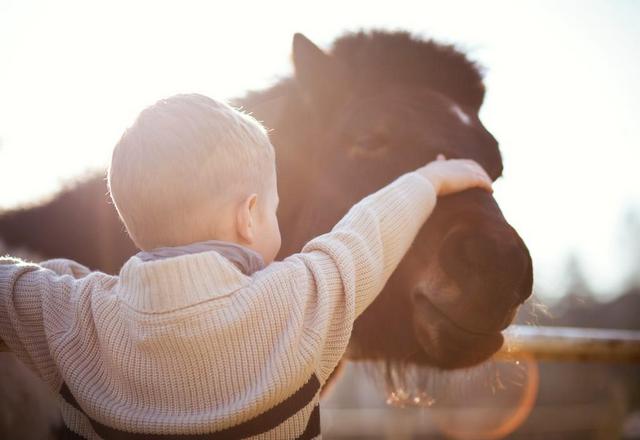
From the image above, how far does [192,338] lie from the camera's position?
1.23m

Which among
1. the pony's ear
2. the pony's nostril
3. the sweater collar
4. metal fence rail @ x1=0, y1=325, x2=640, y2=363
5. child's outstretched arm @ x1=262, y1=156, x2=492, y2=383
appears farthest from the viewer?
metal fence rail @ x1=0, y1=325, x2=640, y2=363

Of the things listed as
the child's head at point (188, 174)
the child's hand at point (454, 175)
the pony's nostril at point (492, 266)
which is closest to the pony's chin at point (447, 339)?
the pony's nostril at point (492, 266)

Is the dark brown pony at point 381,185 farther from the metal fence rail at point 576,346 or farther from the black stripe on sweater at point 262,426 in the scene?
the metal fence rail at point 576,346

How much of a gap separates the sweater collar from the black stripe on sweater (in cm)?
27

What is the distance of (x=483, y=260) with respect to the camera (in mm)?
1816

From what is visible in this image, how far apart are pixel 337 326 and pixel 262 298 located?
0.75 feet

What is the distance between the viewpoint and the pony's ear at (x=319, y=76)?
8.63ft

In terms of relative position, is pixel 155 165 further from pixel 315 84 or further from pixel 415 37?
pixel 415 37

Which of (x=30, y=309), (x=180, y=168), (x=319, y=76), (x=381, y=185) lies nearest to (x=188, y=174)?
(x=180, y=168)

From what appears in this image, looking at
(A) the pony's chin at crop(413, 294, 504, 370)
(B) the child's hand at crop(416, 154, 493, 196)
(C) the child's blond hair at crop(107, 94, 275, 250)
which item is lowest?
(A) the pony's chin at crop(413, 294, 504, 370)

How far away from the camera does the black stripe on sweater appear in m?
1.24

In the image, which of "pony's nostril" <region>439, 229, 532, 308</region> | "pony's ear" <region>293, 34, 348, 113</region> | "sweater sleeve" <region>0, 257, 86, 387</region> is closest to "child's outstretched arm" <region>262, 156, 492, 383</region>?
"pony's nostril" <region>439, 229, 532, 308</region>

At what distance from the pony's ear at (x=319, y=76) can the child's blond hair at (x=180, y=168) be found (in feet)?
4.24

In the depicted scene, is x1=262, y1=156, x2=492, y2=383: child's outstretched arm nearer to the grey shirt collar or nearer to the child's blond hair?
the grey shirt collar
